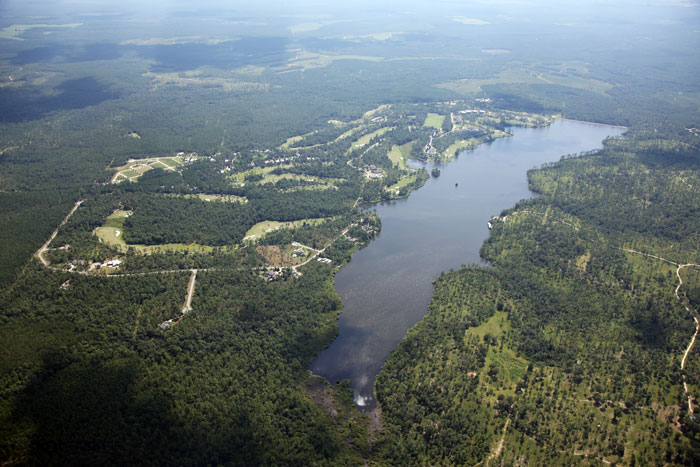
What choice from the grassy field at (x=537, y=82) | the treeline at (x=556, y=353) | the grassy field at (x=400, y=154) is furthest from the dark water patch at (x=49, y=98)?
the treeline at (x=556, y=353)

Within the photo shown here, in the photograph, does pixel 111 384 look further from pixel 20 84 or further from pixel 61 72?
pixel 61 72

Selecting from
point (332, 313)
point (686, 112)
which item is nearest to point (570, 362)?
point (332, 313)

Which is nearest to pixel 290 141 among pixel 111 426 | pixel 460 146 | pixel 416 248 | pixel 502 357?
pixel 460 146

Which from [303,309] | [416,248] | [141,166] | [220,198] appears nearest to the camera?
[303,309]

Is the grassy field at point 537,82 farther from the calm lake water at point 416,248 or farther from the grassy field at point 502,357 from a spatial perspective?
the grassy field at point 502,357

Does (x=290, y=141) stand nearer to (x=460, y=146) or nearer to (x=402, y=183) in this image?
(x=402, y=183)

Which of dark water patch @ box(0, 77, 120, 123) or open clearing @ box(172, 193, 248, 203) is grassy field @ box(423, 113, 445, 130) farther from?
A: dark water patch @ box(0, 77, 120, 123)
